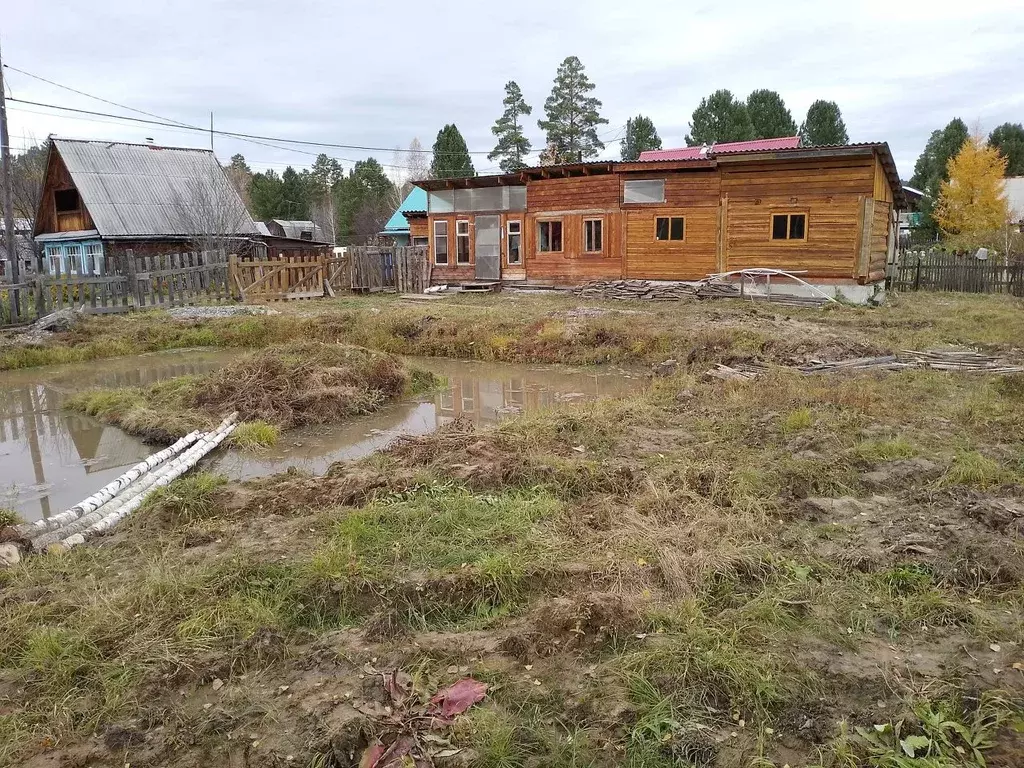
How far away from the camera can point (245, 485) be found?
7.04m

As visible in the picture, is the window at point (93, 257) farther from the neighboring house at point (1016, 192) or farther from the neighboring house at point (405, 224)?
the neighboring house at point (1016, 192)

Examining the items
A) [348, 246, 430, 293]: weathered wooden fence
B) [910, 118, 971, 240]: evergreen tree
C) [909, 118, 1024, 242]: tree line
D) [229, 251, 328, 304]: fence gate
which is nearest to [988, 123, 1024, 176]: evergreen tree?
[909, 118, 1024, 242]: tree line

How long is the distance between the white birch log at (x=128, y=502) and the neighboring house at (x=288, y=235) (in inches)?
956

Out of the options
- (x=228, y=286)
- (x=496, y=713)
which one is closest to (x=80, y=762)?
(x=496, y=713)

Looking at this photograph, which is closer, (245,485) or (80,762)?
(80,762)

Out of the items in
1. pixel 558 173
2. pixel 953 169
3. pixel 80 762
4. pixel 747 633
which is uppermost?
pixel 953 169

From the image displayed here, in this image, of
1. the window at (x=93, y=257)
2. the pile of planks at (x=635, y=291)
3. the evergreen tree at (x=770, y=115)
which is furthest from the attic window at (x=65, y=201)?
the evergreen tree at (x=770, y=115)

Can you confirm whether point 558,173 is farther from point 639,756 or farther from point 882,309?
point 639,756

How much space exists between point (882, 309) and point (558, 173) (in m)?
11.0

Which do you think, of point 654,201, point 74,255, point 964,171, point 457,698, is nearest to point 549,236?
point 654,201

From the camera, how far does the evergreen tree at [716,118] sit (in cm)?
4478

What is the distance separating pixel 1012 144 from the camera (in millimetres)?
50344

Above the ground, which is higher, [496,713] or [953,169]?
[953,169]

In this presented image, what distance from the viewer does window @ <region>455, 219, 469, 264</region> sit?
26.5m
